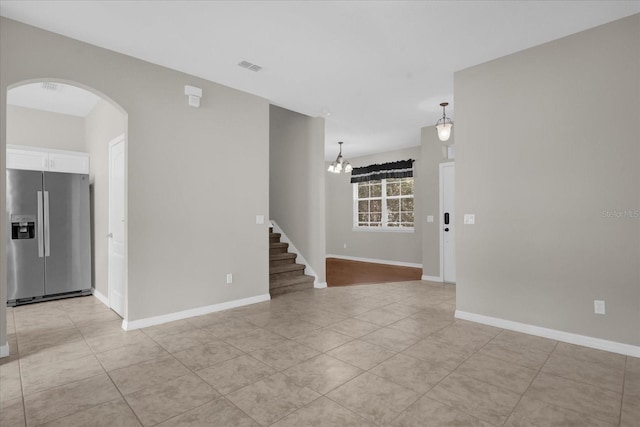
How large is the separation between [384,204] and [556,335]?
18.6ft

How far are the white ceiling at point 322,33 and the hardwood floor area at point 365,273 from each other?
3477mm

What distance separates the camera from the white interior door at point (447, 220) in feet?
19.6

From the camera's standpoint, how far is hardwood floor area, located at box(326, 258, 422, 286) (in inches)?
247

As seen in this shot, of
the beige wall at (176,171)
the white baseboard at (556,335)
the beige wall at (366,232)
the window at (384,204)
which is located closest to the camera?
the white baseboard at (556,335)

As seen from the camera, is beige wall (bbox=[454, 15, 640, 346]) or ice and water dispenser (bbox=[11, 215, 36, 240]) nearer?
beige wall (bbox=[454, 15, 640, 346])

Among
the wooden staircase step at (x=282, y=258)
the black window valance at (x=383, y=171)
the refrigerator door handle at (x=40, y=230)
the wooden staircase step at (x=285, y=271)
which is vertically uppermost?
the black window valance at (x=383, y=171)

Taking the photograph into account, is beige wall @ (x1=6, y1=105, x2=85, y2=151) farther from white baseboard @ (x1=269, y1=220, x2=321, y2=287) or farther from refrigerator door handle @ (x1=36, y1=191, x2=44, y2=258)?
white baseboard @ (x1=269, y1=220, x2=321, y2=287)

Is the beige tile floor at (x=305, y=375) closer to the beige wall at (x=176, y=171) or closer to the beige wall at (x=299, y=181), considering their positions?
the beige wall at (x=176, y=171)

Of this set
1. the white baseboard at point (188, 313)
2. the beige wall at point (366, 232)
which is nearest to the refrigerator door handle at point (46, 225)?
the white baseboard at point (188, 313)

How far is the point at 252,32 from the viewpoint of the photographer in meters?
3.04

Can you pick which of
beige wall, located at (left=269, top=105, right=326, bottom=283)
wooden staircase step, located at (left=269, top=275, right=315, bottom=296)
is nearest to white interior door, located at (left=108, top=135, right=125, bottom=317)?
wooden staircase step, located at (left=269, top=275, right=315, bottom=296)

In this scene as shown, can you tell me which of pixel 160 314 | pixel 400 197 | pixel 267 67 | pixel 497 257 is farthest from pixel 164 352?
pixel 400 197

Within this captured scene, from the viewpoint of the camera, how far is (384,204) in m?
8.63

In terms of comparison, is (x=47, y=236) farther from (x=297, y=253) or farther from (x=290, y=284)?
(x=297, y=253)
